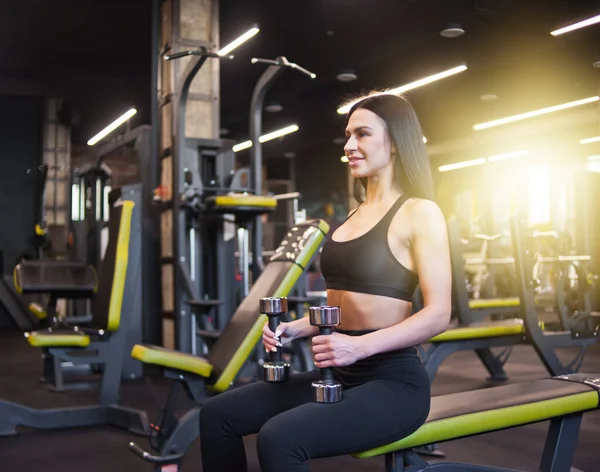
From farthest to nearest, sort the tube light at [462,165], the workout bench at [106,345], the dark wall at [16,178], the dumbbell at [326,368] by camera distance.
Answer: the tube light at [462,165] < the dark wall at [16,178] < the workout bench at [106,345] < the dumbbell at [326,368]

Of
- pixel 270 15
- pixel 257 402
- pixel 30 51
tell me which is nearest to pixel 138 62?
pixel 30 51

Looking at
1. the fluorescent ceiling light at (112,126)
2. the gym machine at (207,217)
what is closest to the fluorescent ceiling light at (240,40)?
the gym machine at (207,217)

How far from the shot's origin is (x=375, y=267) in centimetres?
148

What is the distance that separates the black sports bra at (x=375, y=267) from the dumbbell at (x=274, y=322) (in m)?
0.16

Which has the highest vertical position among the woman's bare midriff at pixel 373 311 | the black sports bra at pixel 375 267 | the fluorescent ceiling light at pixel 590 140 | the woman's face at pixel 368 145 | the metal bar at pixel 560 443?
the fluorescent ceiling light at pixel 590 140

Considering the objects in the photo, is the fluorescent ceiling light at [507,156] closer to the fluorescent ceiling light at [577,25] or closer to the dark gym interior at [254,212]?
the dark gym interior at [254,212]

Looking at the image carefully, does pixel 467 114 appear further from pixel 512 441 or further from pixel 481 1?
pixel 512 441

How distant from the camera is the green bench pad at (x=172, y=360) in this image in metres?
2.27

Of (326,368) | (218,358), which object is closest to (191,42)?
(218,358)

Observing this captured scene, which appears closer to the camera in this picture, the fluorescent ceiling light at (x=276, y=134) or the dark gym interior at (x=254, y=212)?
the dark gym interior at (x=254, y=212)

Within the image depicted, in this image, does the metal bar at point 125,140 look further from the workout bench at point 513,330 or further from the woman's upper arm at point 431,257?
the woman's upper arm at point 431,257

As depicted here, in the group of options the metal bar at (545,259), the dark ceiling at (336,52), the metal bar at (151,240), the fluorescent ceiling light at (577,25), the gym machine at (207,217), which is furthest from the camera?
the dark ceiling at (336,52)

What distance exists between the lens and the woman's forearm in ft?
4.56

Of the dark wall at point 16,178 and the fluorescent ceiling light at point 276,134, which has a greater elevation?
the fluorescent ceiling light at point 276,134
